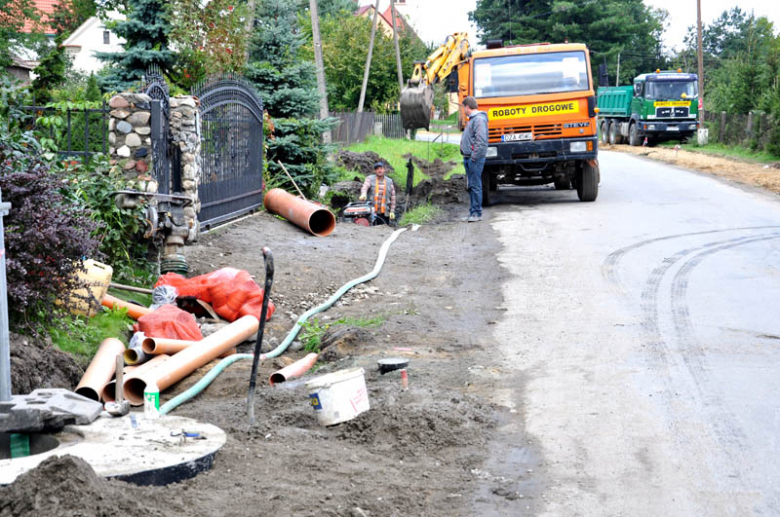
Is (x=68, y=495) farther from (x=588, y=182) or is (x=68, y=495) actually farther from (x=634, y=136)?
(x=634, y=136)

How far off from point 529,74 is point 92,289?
11680mm

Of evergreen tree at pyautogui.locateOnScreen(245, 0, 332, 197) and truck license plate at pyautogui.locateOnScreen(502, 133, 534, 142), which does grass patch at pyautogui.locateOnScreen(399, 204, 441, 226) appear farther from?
evergreen tree at pyautogui.locateOnScreen(245, 0, 332, 197)

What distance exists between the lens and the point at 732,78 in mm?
39469

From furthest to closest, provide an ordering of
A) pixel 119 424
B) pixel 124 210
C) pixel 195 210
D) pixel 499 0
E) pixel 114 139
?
pixel 499 0
pixel 195 210
pixel 114 139
pixel 124 210
pixel 119 424

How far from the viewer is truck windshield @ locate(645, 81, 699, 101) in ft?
129

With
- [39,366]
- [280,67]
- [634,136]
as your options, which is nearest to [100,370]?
[39,366]

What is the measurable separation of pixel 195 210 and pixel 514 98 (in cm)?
791

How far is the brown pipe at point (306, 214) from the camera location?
1413 cm

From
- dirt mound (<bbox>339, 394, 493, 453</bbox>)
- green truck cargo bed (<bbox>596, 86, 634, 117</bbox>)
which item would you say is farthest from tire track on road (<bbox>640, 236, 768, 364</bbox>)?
green truck cargo bed (<bbox>596, 86, 634, 117</bbox>)

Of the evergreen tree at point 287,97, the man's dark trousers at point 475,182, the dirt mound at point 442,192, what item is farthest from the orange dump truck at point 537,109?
the evergreen tree at point 287,97

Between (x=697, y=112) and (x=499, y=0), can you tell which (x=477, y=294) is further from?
(x=499, y=0)

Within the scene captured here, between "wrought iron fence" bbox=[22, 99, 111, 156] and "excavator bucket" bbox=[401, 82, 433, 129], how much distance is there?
8978 mm

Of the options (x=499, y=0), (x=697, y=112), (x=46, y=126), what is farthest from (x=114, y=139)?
(x=499, y=0)

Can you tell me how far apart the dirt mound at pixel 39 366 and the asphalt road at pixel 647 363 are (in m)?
3.48
